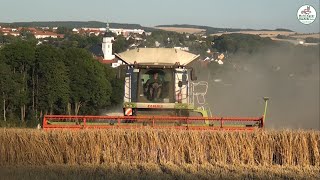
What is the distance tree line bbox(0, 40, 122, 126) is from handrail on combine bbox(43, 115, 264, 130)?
28.5m

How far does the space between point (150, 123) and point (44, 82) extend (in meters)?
31.9

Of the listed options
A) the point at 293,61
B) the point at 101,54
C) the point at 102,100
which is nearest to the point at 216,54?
the point at 293,61

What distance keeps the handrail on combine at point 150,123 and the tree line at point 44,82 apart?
28.5 m

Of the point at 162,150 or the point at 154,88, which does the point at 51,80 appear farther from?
the point at 162,150

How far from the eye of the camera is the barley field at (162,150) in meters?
9.78

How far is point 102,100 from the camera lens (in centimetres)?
4634

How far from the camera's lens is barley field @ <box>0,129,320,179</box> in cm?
978

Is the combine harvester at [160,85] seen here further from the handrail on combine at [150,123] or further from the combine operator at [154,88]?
the handrail on combine at [150,123]

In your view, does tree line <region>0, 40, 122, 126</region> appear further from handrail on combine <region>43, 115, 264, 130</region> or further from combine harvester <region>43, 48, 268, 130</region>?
handrail on combine <region>43, 115, 264, 130</region>

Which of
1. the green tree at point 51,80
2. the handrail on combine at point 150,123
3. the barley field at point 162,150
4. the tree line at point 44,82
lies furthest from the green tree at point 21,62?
the barley field at point 162,150

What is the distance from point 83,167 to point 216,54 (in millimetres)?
25198

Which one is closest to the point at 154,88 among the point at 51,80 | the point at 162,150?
the point at 162,150

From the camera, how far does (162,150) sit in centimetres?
1016

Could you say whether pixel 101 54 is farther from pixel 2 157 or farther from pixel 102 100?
pixel 2 157
